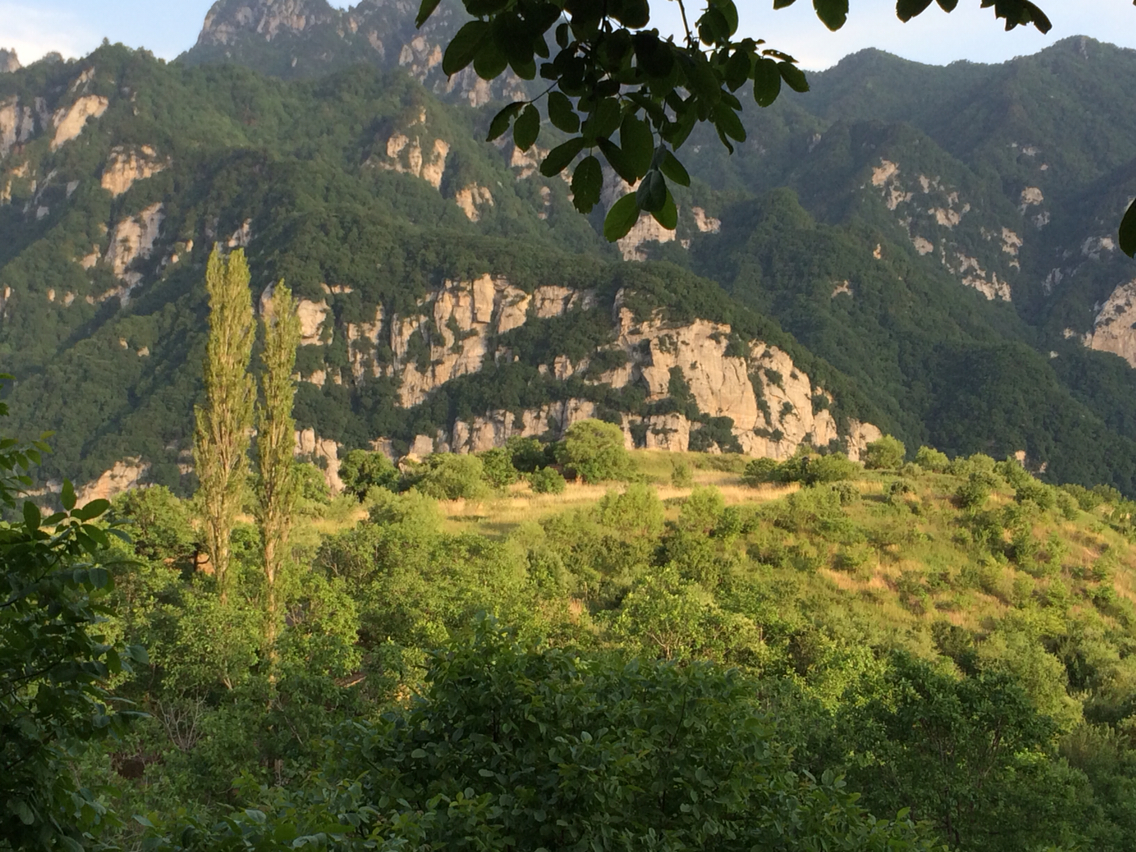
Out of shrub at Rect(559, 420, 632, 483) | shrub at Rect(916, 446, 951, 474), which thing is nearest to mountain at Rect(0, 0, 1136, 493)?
shrub at Rect(559, 420, 632, 483)

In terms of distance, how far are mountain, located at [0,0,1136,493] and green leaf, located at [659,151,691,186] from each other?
3031 inches

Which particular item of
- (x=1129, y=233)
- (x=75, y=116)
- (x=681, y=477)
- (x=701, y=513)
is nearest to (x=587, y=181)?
(x=1129, y=233)

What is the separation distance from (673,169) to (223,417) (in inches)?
673

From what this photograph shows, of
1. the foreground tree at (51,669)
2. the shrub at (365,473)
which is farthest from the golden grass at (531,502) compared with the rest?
the foreground tree at (51,669)

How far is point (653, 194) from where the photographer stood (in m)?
1.46

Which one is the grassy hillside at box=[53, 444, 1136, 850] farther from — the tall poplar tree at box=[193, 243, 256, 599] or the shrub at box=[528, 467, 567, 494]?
the tall poplar tree at box=[193, 243, 256, 599]

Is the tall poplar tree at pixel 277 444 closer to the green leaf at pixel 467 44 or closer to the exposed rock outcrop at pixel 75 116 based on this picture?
the green leaf at pixel 467 44

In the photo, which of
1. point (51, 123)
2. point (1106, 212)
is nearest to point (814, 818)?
point (1106, 212)

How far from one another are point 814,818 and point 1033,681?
15356 millimetres

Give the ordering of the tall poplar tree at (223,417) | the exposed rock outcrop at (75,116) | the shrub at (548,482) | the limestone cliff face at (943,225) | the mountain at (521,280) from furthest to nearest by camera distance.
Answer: the exposed rock outcrop at (75,116) < the limestone cliff face at (943,225) < the mountain at (521,280) < the shrub at (548,482) < the tall poplar tree at (223,417)

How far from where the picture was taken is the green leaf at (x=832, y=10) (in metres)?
1.65

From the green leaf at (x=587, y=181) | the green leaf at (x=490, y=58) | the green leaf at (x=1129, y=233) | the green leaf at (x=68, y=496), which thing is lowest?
the green leaf at (x=68, y=496)

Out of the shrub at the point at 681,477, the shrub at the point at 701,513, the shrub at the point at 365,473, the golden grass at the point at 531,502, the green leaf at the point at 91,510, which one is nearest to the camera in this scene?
the green leaf at the point at 91,510

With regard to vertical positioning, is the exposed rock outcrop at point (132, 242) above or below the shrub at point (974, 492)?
above
